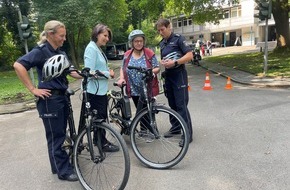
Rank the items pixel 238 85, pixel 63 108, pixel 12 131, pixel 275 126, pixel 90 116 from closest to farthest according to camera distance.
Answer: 1. pixel 90 116
2. pixel 63 108
3. pixel 275 126
4. pixel 12 131
5. pixel 238 85

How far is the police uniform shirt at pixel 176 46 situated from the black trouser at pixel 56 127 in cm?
183

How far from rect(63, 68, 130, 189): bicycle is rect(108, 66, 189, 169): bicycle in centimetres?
56

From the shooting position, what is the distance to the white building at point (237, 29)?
4622 cm

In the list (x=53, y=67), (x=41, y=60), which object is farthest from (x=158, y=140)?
(x=41, y=60)

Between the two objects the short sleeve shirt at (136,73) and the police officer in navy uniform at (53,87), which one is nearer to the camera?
the police officer in navy uniform at (53,87)

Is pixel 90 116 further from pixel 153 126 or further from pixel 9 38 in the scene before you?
pixel 9 38

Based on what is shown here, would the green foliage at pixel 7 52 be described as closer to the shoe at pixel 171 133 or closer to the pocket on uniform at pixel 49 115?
the shoe at pixel 171 133

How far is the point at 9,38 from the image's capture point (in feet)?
101

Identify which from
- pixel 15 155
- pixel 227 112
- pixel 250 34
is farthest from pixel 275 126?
pixel 250 34

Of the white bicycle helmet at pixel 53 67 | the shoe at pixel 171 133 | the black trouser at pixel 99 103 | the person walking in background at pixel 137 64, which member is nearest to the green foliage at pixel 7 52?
the person walking in background at pixel 137 64

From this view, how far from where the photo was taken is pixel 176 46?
15.4ft

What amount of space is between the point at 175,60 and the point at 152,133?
45.4 inches

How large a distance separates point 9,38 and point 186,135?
31.1m

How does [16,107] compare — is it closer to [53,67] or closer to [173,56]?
[173,56]
